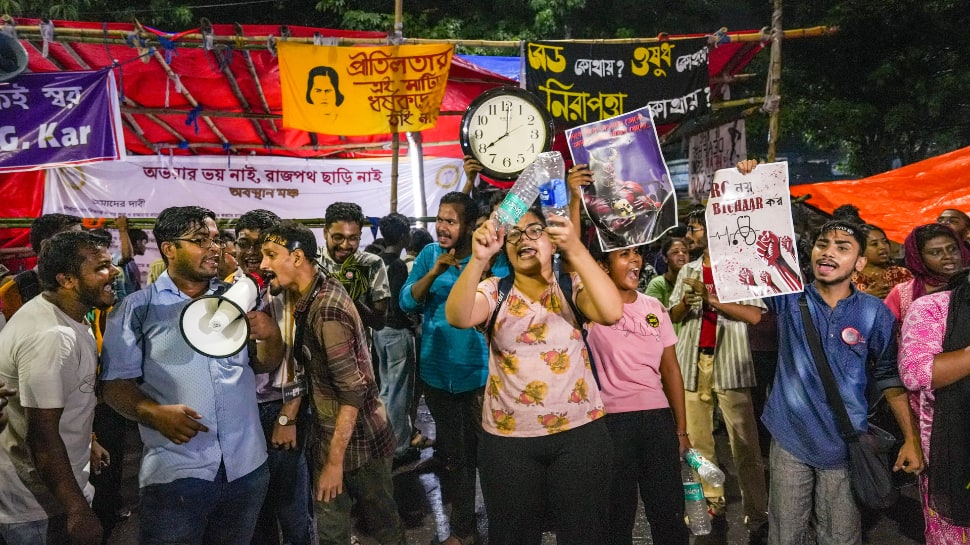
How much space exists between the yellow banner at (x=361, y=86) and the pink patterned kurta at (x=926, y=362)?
4972 mm

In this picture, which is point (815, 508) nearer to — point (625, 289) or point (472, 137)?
point (625, 289)

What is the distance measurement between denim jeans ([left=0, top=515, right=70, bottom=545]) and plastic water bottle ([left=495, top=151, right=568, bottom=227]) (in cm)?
218

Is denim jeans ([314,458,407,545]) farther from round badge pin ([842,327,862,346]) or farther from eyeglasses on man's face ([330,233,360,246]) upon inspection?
round badge pin ([842,327,862,346])

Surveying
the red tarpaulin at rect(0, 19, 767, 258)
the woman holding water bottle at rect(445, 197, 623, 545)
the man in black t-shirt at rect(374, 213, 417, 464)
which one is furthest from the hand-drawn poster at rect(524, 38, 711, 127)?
the woman holding water bottle at rect(445, 197, 623, 545)

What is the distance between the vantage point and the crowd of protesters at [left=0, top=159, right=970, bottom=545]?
2418mm

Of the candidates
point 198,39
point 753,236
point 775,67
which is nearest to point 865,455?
point 753,236

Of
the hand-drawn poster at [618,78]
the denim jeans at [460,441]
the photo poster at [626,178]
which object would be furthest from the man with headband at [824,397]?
the hand-drawn poster at [618,78]

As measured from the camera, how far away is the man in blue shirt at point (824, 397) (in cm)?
282

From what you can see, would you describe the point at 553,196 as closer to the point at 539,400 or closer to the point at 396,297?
the point at 539,400

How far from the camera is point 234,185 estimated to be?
987 centimetres

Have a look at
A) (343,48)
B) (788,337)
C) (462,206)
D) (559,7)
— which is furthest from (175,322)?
(559,7)

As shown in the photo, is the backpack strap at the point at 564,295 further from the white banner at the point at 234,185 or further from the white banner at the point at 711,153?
the white banner at the point at 234,185

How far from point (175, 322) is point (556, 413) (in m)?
1.62

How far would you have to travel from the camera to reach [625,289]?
3295mm
